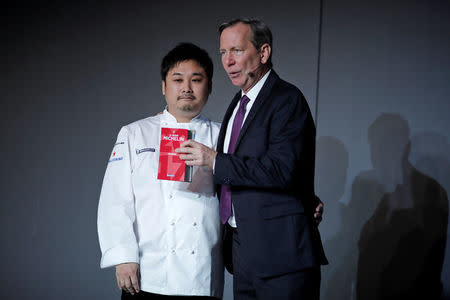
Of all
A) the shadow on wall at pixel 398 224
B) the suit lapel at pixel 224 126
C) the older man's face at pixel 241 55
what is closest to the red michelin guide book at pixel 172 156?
the suit lapel at pixel 224 126

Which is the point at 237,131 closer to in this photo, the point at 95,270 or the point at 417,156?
the point at 417,156

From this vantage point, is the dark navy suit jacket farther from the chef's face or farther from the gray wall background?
the gray wall background

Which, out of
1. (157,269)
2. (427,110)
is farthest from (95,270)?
(427,110)

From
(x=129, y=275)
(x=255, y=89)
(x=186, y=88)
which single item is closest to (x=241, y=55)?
(x=255, y=89)

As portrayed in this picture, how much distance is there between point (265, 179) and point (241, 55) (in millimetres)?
513

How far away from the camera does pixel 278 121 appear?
1395mm

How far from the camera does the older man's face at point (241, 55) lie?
151 centimetres

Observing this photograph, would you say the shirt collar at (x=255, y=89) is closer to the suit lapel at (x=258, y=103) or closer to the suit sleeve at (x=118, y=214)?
the suit lapel at (x=258, y=103)

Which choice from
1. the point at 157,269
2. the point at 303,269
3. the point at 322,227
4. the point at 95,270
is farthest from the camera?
the point at 95,270

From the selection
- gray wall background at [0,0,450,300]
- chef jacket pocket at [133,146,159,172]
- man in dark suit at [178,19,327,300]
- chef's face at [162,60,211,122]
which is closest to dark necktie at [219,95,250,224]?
man in dark suit at [178,19,327,300]

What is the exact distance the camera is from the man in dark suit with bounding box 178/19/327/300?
52.4 inches

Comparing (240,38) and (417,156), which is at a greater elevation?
(240,38)

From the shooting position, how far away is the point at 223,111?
294cm

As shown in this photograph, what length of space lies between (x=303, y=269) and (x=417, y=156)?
167 centimetres
